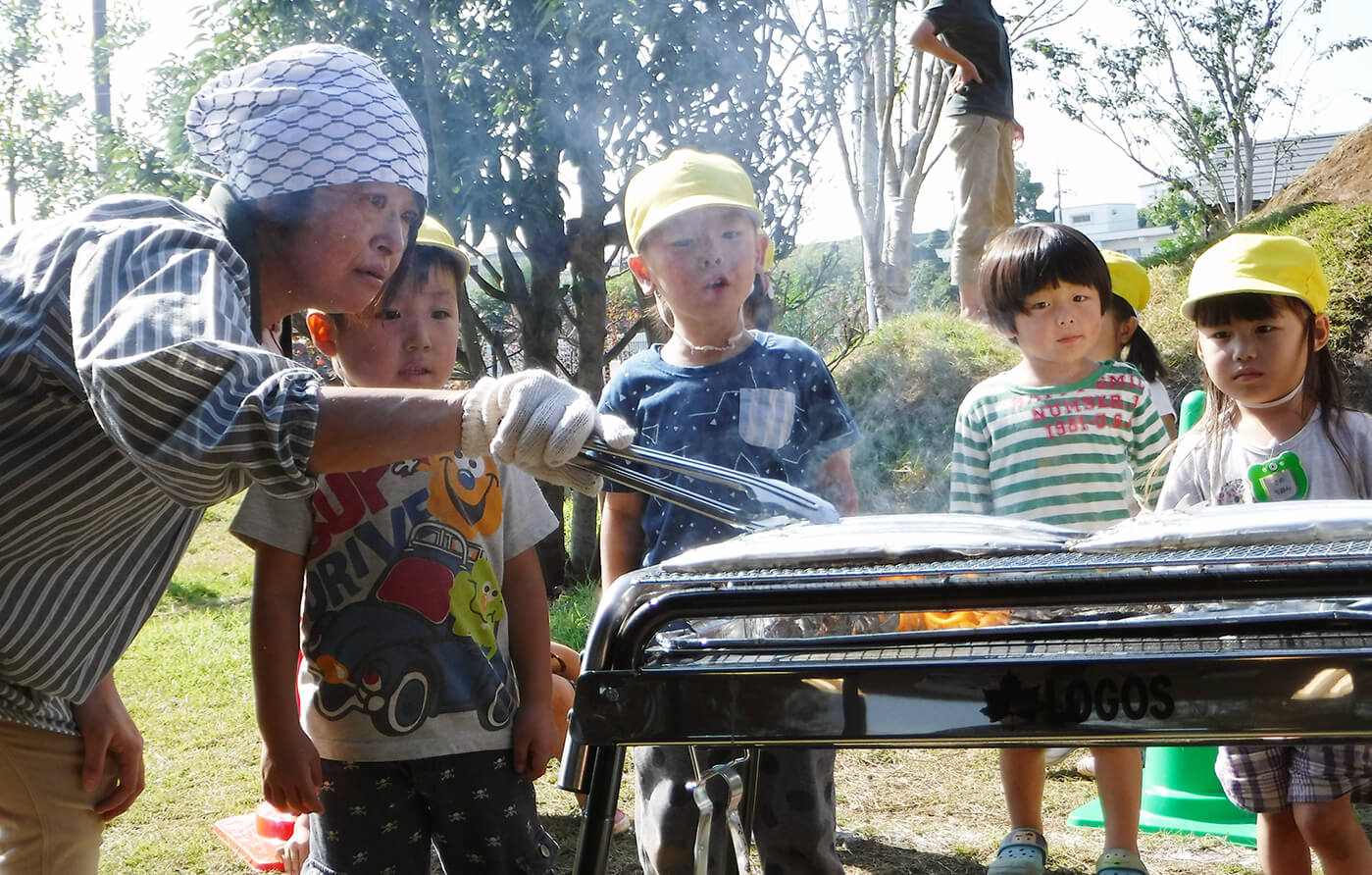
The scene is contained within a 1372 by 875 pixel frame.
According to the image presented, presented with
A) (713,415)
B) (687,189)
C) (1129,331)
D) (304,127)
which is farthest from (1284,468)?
(304,127)

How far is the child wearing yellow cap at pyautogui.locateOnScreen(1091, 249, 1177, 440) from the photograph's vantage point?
3443mm

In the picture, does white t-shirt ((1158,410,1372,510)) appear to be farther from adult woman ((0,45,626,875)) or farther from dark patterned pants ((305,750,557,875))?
adult woman ((0,45,626,875))

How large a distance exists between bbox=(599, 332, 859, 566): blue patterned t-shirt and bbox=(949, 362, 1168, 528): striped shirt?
547 millimetres

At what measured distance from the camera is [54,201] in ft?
37.3

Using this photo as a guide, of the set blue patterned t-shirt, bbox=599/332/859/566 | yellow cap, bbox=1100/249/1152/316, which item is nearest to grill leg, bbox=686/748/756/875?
blue patterned t-shirt, bbox=599/332/859/566

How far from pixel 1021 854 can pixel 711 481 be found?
1.60m

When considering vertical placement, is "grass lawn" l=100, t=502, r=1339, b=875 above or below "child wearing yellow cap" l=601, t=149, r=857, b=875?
below

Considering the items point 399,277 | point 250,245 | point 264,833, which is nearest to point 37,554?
point 250,245

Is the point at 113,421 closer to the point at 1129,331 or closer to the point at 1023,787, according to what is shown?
the point at 1023,787

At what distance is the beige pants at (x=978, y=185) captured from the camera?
5949 millimetres

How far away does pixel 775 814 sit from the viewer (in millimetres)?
2049

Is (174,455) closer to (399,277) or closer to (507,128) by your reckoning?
(399,277)

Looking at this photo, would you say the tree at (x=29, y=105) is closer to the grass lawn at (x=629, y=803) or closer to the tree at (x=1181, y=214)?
the grass lawn at (x=629, y=803)

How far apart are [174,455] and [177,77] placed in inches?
196
